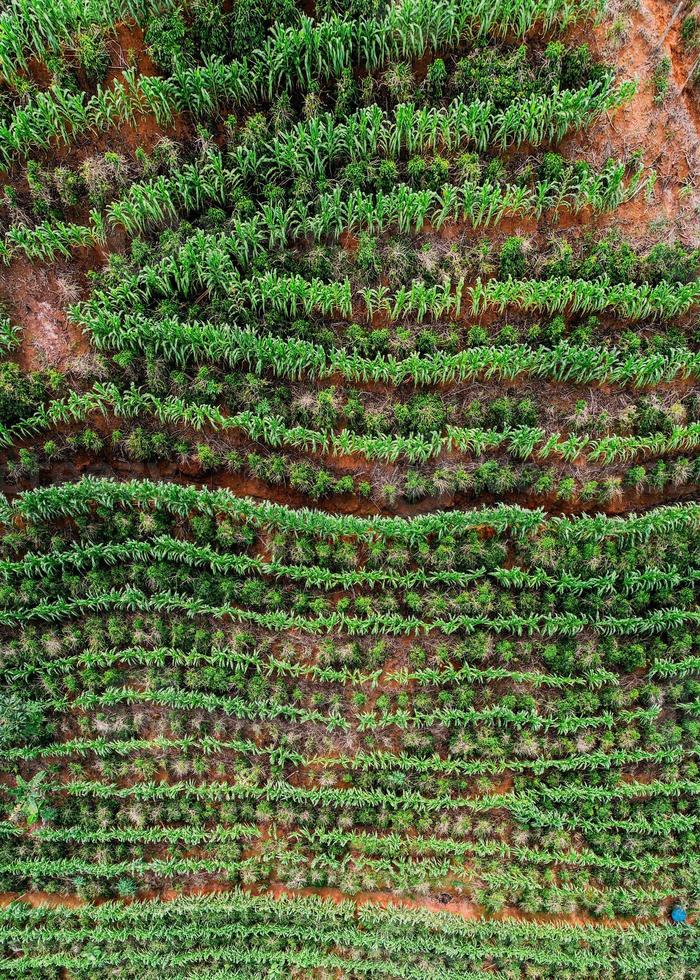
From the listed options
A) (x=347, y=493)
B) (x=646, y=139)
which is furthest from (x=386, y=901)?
(x=646, y=139)

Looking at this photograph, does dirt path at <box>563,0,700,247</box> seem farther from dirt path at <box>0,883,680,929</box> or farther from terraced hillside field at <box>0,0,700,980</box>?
dirt path at <box>0,883,680,929</box>

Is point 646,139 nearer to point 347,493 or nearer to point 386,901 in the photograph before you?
point 347,493

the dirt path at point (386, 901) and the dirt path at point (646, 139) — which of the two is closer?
the dirt path at point (386, 901)

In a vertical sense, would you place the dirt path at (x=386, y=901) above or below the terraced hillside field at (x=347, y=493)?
below

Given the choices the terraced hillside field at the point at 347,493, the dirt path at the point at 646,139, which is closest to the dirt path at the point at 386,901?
the terraced hillside field at the point at 347,493

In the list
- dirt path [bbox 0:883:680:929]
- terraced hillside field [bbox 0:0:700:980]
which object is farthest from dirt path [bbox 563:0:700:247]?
dirt path [bbox 0:883:680:929]

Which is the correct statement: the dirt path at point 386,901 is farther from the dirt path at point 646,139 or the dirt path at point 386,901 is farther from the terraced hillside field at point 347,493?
the dirt path at point 646,139

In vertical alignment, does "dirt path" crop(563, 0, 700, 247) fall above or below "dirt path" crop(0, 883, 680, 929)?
above

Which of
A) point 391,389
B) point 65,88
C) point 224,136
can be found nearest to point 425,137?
point 224,136
